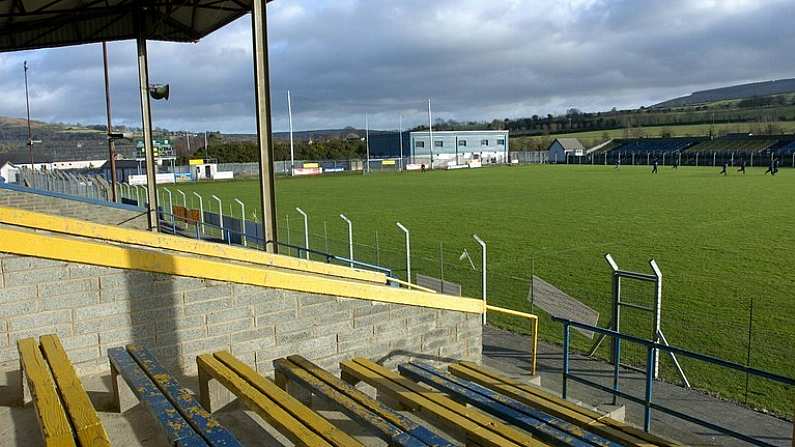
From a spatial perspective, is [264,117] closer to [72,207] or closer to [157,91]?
[157,91]

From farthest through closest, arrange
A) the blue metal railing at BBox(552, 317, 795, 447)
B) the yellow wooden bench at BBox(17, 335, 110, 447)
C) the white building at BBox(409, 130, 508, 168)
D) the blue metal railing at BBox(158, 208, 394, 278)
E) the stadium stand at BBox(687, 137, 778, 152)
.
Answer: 1. the white building at BBox(409, 130, 508, 168)
2. the stadium stand at BBox(687, 137, 778, 152)
3. the blue metal railing at BBox(158, 208, 394, 278)
4. the blue metal railing at BBox(552, 317, 795, 447)
5. the yellow wooden bench at BBox(17, 335, 110, 447)

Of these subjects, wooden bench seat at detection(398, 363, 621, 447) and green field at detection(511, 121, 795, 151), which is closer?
wooden bench seat at detection(398, 363, 621, 447)

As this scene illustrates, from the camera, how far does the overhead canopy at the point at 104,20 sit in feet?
43.4

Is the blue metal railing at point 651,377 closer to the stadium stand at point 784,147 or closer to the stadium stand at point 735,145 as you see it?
the stadium stand at point 784,147

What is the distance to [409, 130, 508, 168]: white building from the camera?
352 ft

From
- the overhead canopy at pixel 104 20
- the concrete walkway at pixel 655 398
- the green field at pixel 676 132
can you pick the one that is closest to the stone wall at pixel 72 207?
the overhead canopy at pixel 104 20

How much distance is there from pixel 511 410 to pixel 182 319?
2.91m

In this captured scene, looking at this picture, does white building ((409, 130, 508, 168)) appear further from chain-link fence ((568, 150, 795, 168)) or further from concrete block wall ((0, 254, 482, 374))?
concrete block wall ((0, 254, 482, 374))

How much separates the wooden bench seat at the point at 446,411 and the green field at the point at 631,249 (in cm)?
462

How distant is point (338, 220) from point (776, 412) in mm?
20921

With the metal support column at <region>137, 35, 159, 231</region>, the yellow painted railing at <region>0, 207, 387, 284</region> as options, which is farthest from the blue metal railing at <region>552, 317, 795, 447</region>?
the metal support column at <region>137, 35, 159, 231</region>

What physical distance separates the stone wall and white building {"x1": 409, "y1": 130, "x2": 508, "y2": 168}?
284 ft

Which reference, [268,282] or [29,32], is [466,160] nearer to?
[29,32]

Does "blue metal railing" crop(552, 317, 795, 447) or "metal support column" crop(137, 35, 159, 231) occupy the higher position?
"metal support column" crop(137, 35, 159, 231)
